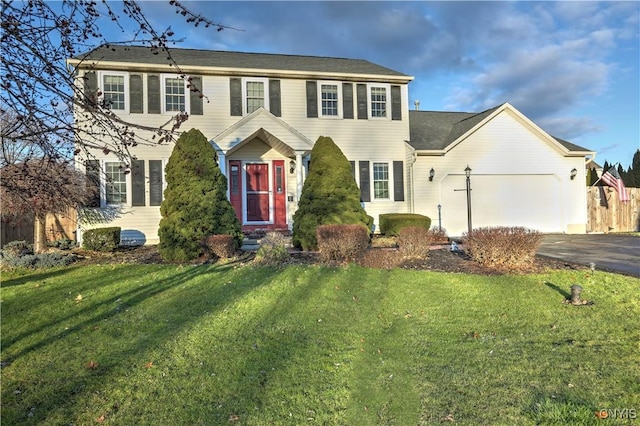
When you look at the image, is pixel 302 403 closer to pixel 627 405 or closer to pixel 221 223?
pixel 627 405

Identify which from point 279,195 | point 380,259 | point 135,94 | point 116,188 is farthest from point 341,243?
point 135,94

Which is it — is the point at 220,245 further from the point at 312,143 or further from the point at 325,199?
the point at 312,143

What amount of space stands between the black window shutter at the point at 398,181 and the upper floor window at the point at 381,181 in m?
0.27

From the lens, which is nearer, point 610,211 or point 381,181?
point 381,181

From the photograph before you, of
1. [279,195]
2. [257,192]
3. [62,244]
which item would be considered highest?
[257,192]

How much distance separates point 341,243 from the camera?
28.2ft

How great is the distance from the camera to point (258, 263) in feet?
28.6

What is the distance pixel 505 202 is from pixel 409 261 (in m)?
8.75

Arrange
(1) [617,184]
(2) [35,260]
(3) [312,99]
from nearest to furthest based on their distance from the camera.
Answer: (2) [35,260] < (3) [312,99] < (1) [617,184]

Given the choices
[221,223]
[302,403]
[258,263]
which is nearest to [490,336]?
[302,403]

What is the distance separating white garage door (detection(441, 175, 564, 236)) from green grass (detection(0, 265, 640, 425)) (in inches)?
315

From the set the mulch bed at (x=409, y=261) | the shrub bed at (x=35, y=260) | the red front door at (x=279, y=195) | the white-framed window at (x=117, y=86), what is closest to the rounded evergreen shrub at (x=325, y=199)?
the mulch bed at (x=409, y=261)

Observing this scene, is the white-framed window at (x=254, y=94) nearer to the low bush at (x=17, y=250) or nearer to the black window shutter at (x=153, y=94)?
the black window shutter at (x=153, y=94)

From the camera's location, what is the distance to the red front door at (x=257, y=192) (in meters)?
14.4
